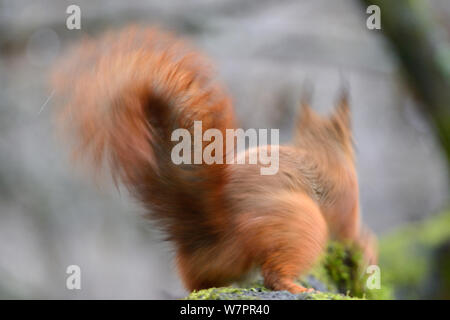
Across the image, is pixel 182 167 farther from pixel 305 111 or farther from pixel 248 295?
pixel 305 111

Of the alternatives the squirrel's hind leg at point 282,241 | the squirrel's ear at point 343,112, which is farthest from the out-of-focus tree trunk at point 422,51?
the squirrel's hind leg at point 282,241

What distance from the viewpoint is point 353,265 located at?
2160mm

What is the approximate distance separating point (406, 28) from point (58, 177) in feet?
9.09

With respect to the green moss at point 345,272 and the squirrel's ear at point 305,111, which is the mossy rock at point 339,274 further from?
the squirrel's ear at point 305,111

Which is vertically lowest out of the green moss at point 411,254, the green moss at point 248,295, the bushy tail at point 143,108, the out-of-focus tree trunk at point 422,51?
the green moss at point 248,295

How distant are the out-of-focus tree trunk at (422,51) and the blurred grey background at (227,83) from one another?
4.16ft

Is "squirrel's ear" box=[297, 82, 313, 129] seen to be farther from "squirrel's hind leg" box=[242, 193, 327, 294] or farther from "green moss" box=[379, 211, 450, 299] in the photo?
"green moss" box=[379, 211, 450, 299]

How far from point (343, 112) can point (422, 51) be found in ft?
2.33

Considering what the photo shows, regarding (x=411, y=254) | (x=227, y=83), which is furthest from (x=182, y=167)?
(x=227, y=83)

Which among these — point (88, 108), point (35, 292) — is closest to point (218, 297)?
point (88, 108)

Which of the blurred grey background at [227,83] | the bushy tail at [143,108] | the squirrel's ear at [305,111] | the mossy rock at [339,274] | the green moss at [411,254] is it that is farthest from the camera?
the blurred grey background at [227,83]

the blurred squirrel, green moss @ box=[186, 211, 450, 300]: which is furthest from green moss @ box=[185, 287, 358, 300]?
the blurred squirrel

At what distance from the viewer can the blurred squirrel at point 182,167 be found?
4.74ft

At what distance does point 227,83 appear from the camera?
3859 mm
